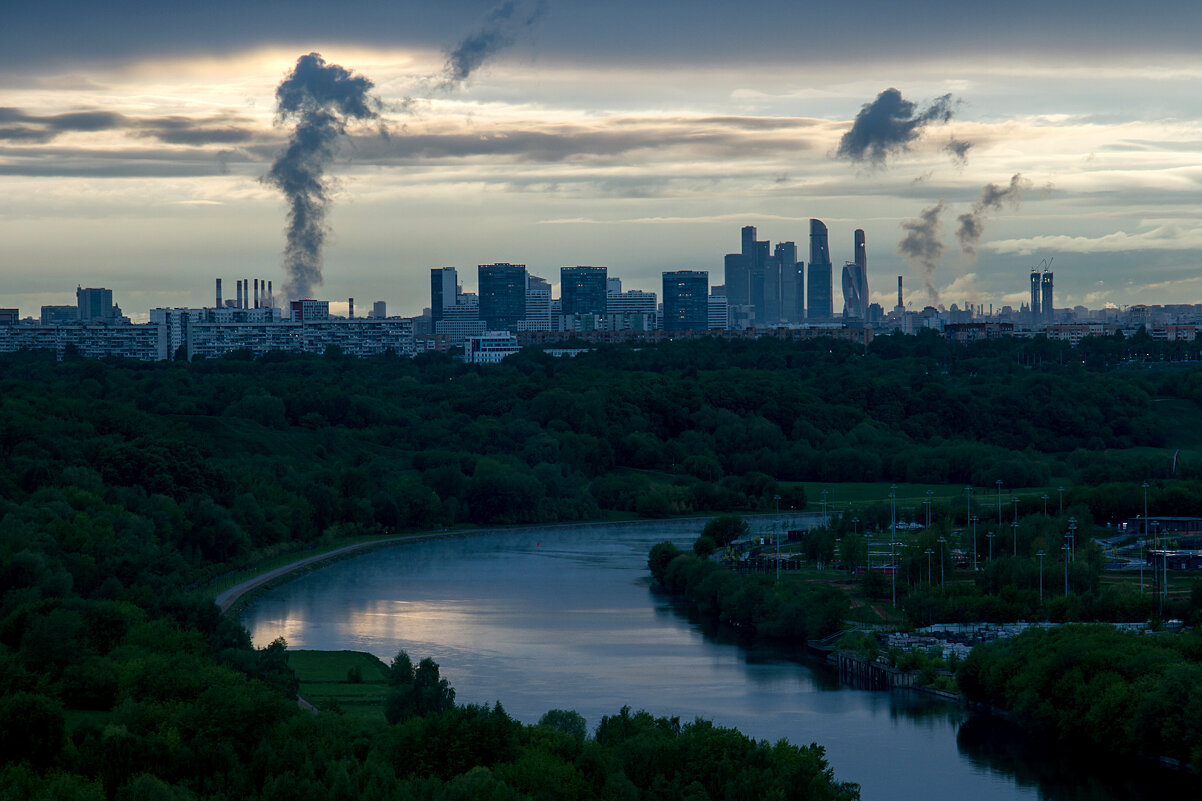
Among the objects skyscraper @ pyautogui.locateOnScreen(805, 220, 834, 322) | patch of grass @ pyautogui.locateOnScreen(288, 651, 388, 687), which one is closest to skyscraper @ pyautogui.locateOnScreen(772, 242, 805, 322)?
skyscraper @ pyautogui.locateOnScreen(805, 220, 834, 322)

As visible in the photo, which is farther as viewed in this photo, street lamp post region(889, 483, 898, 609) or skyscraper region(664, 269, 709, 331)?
skyscraper region(664, 269, 709, 331)

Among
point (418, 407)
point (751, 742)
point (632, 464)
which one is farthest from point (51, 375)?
point (751, 742)

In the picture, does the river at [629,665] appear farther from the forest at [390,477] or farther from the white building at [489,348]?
the white building at [489,348]

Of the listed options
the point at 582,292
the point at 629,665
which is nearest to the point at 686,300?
the point at 582,292

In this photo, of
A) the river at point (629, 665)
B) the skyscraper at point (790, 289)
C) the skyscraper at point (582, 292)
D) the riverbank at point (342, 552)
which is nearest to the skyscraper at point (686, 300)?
the skyscraper at point (582, 292)

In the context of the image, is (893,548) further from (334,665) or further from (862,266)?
(862,266)

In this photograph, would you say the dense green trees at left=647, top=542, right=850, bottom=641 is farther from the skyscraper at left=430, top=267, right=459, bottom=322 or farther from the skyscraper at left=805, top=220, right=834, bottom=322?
the skyscraper at left=805, top=220, right=834, bottom=322
